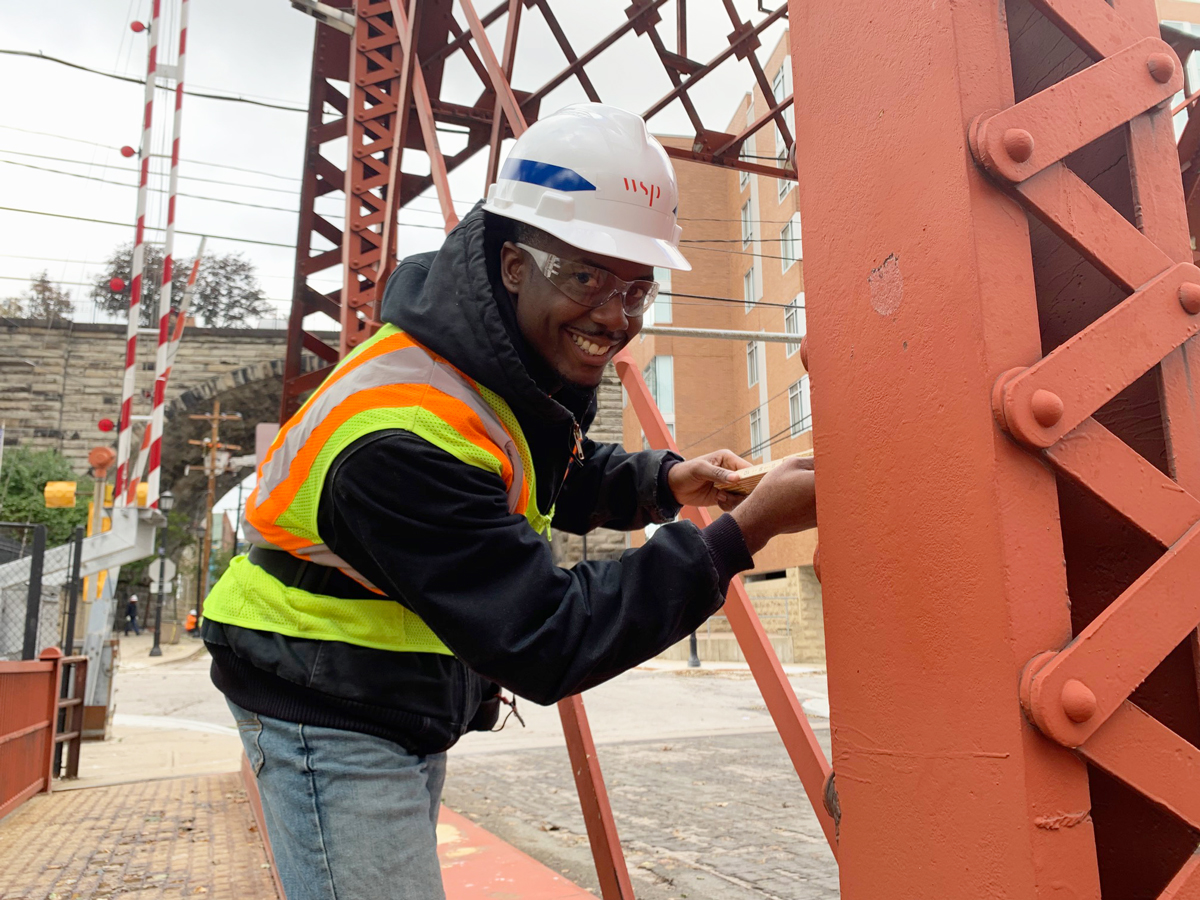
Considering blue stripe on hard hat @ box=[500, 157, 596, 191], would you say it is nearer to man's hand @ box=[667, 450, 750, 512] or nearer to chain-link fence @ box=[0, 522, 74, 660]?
man's hand @ box=[667, 450, 750, 512]

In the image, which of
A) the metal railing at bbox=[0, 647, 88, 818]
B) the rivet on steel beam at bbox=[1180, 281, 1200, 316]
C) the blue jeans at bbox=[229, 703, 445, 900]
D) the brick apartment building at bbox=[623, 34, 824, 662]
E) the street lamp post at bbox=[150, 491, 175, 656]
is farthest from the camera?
the brick apartment building at bbox=[623, 34, 824, 662]

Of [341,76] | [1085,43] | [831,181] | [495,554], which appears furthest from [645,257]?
[341,76]

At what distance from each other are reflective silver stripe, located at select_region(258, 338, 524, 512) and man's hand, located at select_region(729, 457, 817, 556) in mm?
419

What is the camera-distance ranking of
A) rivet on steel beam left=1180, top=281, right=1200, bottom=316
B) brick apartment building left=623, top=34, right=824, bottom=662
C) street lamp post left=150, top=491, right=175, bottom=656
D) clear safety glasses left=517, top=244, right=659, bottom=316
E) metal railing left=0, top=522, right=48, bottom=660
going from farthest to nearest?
brick apartment building left=623, top=34, right=824, bottom=662, street lamp post left=150, top=491, right=175, bottom=656, metal railing left=0, top=522, right=48, bottom=660, clear safety glasses left=517, top=244, right=659, bottom=316, rivet on steel beam left=1180, top=281, right=1200, bottom=316

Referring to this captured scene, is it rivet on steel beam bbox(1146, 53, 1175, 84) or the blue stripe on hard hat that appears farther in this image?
the blue stripe on hard hat

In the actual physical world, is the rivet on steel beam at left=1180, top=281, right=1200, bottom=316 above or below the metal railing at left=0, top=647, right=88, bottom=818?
above

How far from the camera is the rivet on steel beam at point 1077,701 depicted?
97cm

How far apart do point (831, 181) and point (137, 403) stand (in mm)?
25047

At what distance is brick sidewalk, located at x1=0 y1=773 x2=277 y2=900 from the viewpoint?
14.3ft

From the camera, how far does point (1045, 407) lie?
101 centimetres

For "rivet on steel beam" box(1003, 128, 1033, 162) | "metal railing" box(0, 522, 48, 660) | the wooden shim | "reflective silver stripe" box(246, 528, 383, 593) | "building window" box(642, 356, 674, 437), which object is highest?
"building window" box(642, 356, 674, 437)

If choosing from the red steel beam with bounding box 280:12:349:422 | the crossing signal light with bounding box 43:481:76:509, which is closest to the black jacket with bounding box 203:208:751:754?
the red steel beam with bounding box 280:12:349:422

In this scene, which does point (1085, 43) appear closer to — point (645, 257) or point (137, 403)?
point (645, 257)

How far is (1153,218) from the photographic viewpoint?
1.17m
